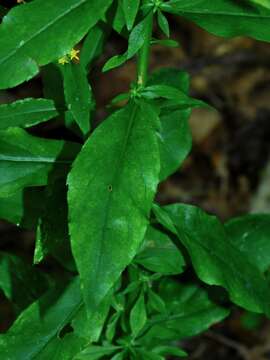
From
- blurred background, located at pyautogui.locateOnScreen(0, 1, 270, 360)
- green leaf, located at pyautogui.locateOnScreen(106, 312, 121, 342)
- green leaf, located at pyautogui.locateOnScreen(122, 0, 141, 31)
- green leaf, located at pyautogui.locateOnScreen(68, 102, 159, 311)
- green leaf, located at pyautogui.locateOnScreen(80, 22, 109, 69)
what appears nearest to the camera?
green leaf, located at pyautogui.locateOnScreen(68, 102, 159, 311)

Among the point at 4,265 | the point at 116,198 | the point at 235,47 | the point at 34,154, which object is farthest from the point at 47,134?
the point at 235,47

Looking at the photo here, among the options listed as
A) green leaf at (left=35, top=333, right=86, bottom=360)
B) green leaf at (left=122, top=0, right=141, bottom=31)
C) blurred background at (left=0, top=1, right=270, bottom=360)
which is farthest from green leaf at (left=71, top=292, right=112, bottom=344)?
blurred background at (left=0, top=1, right=270, bottom=360)

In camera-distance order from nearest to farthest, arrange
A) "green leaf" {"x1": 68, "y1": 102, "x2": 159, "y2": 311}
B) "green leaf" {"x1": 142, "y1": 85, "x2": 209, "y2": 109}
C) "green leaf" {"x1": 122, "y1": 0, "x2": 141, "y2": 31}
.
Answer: "green leaf" {"x1": 68, "y1": 102, "x2": 159, "y2": 311} → "green leaf" {"x1": 122, "y1": 0, "x2": 141, "y2": 31} → "green leaf" {"x1": 142, "y1": 85, "x2": 209, "y2": 109}

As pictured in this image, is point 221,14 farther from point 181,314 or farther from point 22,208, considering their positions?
point 181,314

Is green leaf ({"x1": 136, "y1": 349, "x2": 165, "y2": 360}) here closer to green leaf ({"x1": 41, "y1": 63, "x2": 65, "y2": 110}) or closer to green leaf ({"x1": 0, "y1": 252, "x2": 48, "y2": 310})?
green leaf ({"x1": 0, "y1": 252, "x2": 48, "y2": 310})

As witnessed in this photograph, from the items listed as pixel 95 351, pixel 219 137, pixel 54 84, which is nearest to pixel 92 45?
pixel 54 84
